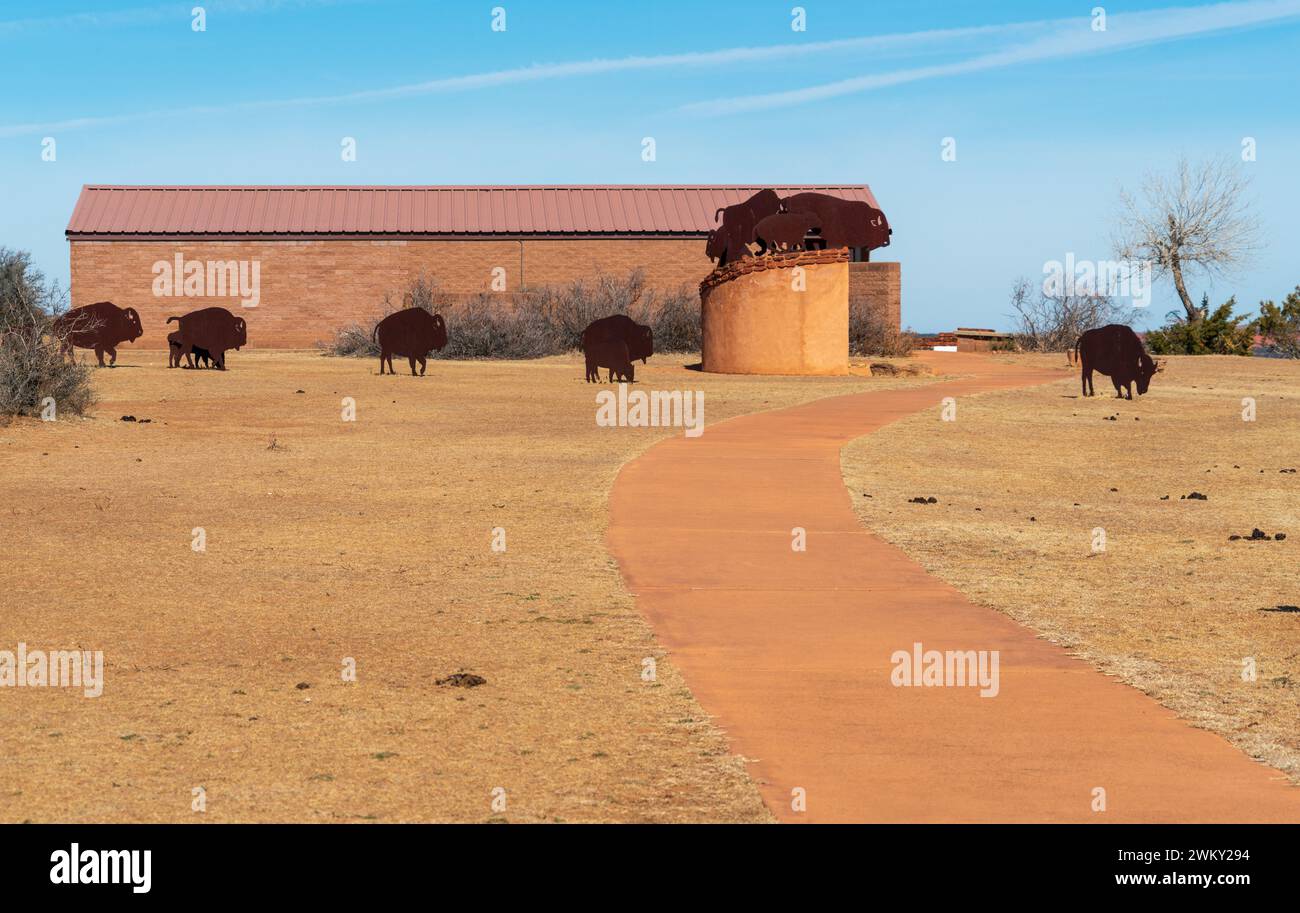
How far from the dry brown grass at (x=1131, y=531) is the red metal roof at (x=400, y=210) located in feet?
110

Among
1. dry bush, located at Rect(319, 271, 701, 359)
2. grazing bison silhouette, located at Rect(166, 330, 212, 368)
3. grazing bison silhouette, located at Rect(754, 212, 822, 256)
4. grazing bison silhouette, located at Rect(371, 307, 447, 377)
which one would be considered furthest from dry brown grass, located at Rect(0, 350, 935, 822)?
dry bush, located at Rect(319, 271, 701, 359)

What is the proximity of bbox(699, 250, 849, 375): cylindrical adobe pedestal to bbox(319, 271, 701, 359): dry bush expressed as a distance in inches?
403

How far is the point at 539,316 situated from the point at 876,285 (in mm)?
11132

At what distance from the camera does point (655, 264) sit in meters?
56.7

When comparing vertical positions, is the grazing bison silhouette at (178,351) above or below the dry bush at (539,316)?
below

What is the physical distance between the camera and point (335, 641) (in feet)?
27.9

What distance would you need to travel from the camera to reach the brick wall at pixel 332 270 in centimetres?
5534

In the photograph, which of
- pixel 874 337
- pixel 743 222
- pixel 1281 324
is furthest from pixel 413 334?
pixel 1281 324

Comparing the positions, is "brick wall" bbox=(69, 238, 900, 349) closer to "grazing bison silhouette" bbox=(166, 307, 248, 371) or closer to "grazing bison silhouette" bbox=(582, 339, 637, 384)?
"grazing bison silhouette" bbox=(166, 307, 248, 371)

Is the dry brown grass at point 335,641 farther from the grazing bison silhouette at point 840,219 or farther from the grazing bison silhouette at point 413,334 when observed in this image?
the grazing bison silhouette at point 840,219

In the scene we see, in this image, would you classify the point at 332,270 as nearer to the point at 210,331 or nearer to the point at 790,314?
the point at 210,331

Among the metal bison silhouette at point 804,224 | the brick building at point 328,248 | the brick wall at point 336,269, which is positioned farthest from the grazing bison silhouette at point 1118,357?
the brick wall at point 336,269

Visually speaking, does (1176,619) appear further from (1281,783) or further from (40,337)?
(40,337)
